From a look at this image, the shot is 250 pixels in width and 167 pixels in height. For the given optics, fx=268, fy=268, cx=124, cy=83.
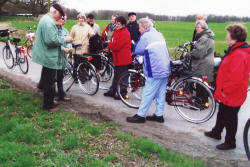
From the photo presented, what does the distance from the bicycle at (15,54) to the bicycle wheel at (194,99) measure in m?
5.27

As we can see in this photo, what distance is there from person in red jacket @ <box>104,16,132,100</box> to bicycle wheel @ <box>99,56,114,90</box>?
1.07 meters

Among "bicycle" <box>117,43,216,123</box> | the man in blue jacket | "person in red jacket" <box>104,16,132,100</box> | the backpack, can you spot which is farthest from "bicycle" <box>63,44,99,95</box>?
"bicycle" <box>117,43,216,123</box>

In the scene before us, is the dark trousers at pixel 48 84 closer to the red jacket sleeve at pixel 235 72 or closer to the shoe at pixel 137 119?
the shoe at pixel 137 119

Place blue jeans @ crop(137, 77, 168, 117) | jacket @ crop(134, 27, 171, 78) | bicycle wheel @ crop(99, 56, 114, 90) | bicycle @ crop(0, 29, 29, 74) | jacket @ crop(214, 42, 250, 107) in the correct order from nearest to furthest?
jacket @ crop(214, 42, 250, 107) → jacket @ crop(134, 27, 171, 78) → blue jeans @ crop(137, 77, 168, 117) → bicycle wheel @ crop(99, 56, 114, 90) → bicycle @ crop(0, 29, 29, 74)

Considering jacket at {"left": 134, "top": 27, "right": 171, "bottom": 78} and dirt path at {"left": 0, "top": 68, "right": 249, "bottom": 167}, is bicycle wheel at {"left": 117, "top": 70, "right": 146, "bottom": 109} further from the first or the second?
jacket at {"left": 134, "top": 27, "right": 171, "bottom": 78}

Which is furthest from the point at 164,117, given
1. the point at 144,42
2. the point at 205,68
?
the point at 144,42

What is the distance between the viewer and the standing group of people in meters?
3.99

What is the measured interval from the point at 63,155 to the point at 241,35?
3.14 m

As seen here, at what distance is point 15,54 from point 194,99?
6416 mm

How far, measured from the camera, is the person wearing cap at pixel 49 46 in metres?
4.96

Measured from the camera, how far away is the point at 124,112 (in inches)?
231

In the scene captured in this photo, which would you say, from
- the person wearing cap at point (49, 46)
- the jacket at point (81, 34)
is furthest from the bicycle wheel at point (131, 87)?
the jacket at point (81, 34)

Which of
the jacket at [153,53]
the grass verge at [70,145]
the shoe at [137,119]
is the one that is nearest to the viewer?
the grass verge at [70,145]

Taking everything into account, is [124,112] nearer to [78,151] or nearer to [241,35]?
[78,151]
